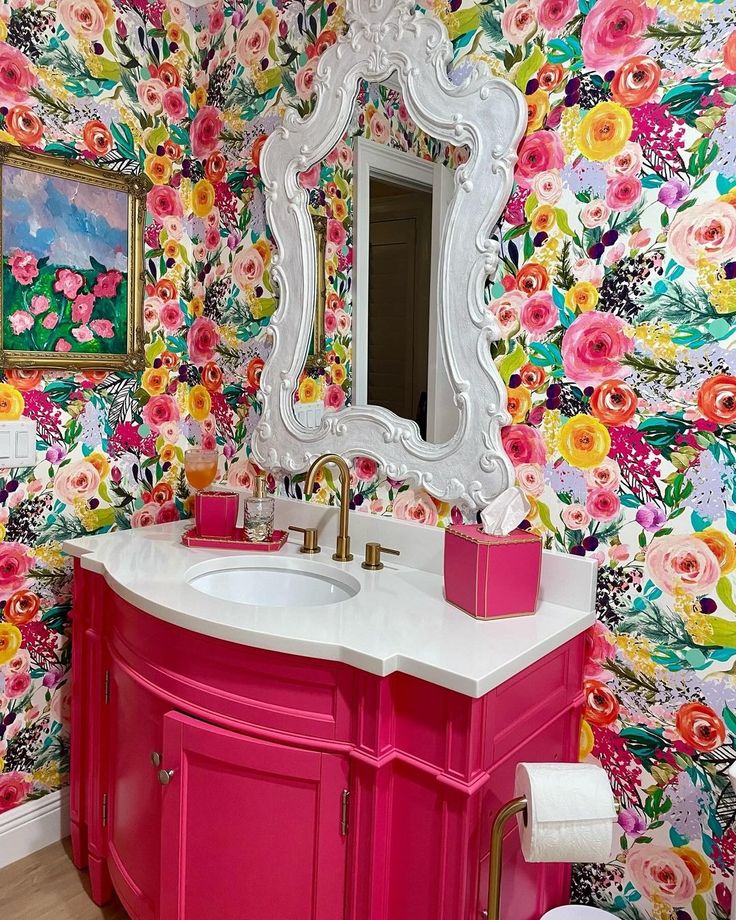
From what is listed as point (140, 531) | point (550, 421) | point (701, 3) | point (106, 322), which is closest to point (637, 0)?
point (701, 3)

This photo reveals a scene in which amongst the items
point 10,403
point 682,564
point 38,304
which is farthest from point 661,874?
point 38,304

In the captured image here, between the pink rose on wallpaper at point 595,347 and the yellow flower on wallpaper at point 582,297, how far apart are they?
2cm

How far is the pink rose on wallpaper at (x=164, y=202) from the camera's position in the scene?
7.43 ft

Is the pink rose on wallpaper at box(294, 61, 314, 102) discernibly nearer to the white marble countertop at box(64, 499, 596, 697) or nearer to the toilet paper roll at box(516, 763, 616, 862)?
the white marble countertop at box(64, 499, 596, 697)

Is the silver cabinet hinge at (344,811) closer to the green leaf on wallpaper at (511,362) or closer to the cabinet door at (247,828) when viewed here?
the cabinet door at (247,828)

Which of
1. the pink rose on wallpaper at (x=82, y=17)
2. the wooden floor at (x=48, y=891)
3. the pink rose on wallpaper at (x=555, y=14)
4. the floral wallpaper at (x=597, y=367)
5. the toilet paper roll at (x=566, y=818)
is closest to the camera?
the toilet paper roll at (x=566, y=818)

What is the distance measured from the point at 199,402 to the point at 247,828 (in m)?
1.37

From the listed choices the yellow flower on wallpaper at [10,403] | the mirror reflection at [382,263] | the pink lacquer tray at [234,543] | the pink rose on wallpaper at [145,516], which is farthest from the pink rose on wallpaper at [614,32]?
the pink rose on wallpaper at [145,516]

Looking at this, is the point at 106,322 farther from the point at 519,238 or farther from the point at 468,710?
the point at 468,710

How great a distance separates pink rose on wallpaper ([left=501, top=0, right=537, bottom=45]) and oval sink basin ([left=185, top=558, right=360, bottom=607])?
4.18 feet

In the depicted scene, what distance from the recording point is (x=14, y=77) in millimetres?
1908

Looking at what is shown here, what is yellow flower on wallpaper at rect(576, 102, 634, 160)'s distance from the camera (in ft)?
4.90

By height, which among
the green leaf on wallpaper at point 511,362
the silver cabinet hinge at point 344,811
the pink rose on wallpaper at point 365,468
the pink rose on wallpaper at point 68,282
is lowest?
the silver cabinet hinge at point 344,811

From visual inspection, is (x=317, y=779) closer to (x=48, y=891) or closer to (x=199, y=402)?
(x=48, y=891)
